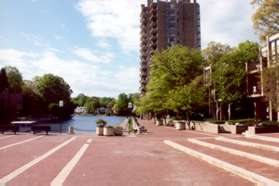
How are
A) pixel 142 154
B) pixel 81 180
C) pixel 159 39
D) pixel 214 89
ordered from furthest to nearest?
pixel 159 39
pixel 214 89
pixel 142 154
pixel 81 180

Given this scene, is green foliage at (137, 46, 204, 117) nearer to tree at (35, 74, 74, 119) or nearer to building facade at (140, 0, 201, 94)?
building facade at (140, 0, 201, 94)

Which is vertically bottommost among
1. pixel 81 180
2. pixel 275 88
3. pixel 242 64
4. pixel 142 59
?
pixel 81 180

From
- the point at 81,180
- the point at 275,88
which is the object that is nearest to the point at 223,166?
the point at 81,180

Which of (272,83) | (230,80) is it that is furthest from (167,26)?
(272,83)

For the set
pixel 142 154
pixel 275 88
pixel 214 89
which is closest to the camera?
pixel 142 154

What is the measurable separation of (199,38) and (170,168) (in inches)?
4494

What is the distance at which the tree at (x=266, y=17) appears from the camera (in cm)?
4044

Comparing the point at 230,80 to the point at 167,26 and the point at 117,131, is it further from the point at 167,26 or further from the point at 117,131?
the point at 167,26

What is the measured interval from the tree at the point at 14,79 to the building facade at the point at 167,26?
121ft

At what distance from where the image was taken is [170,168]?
13.5 metres

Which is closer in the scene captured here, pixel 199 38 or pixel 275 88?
pixel 275 88

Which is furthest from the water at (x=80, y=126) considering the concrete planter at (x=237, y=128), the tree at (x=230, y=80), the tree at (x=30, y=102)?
the concrete planter at (x=237, y=128)

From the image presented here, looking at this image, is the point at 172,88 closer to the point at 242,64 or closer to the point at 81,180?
the point at 242,64

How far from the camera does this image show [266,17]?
4159 cm
